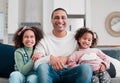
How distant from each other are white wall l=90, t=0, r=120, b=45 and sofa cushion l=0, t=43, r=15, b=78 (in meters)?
2.76

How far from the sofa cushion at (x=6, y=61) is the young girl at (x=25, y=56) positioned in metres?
0.13

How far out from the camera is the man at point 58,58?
1.82 meters

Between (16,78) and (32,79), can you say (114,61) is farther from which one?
(16,78)

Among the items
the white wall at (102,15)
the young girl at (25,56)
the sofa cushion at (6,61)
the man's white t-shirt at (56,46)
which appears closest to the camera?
the young girl at (25,56)

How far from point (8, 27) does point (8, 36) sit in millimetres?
183

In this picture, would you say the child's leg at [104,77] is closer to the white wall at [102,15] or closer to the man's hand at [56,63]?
the man's hand at [56,63]

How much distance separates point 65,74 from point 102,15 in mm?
3094

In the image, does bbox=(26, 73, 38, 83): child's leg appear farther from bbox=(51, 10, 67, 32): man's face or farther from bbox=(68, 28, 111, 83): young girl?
bbox=(51, 10, 67, 32): man's face

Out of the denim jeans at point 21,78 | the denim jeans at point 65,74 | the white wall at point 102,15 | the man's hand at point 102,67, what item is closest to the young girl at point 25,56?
the denim jeans at point 21,78

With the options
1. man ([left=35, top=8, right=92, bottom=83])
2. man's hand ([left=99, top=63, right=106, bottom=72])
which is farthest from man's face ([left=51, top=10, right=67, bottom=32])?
man's hand ([left=99, top=63, right=106, bottom=72])

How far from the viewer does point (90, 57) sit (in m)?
2.06

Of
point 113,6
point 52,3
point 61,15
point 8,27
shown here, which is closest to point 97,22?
point 113,6

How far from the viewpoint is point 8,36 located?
451 cm

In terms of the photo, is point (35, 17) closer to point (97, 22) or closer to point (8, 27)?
point (8, 27)
